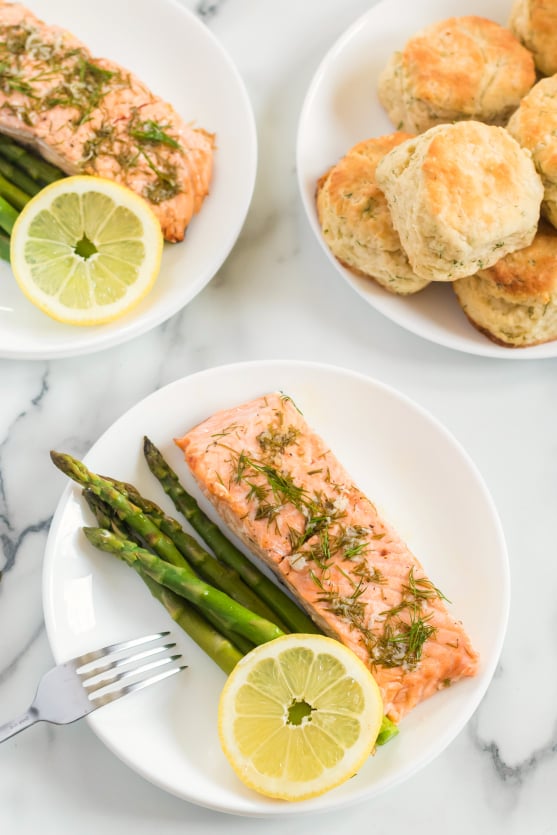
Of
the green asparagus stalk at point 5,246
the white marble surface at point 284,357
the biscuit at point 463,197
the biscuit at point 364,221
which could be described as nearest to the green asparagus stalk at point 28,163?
the green asparagus stalk at point 5,246

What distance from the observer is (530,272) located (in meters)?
3.88

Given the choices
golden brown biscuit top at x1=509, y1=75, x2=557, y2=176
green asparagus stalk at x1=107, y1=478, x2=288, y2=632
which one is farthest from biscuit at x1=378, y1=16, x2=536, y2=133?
green asparagus stalk at x1=107, y1=478, x2=288, y2=632

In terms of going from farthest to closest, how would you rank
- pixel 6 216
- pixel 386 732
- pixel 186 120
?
pixel 186 120
pixel 6 216
pixel 386 732

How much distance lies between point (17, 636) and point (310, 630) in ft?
4.16

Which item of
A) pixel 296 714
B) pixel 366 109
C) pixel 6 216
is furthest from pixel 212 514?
pixel 366 109

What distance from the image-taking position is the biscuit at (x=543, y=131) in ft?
12.4

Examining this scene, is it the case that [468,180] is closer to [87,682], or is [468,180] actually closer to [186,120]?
[186,120]

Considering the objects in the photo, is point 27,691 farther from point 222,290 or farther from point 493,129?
point 493,129

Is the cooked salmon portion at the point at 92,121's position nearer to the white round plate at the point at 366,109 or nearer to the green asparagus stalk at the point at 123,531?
the white round plate at the point at 366,109

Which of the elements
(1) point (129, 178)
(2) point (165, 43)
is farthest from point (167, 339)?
(2) point (165, 43)

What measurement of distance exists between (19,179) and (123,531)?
1.77 m

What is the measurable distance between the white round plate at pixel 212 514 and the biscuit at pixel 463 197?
688 mm

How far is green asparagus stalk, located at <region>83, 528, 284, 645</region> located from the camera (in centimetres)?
360

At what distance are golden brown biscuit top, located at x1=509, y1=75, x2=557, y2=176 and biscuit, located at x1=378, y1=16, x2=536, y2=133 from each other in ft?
0.56
